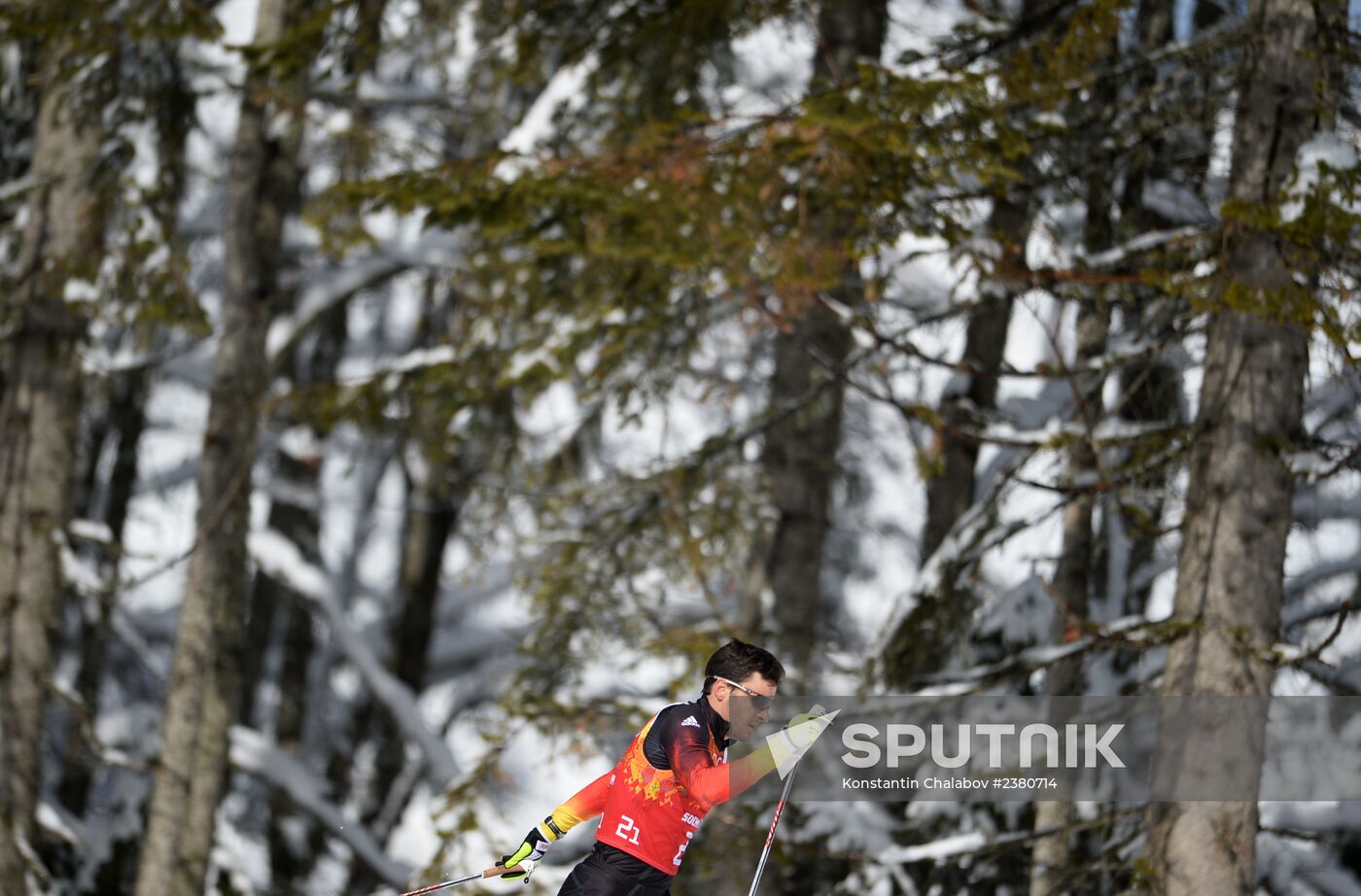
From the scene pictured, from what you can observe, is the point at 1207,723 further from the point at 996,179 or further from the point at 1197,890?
the point at 996,179

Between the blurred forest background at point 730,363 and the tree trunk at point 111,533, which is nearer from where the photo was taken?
the blurred forest background at point 730,363

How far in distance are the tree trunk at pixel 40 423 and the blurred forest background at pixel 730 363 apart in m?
0.03

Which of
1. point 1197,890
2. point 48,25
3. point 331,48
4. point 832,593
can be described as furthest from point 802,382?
point 832,593

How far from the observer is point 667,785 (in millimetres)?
4344

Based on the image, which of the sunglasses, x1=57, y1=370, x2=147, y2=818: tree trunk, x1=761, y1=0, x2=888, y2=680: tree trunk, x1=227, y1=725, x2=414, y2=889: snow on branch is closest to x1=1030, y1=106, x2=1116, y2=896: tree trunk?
x1=761, y1=0, x2=888, y2=680: tree trunk

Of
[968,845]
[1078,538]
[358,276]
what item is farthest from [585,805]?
[358,276]

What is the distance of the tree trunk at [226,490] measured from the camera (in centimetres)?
1012

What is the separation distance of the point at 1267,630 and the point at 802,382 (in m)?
4.22

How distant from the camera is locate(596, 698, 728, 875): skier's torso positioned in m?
4.27

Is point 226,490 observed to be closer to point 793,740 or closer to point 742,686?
point 742,686

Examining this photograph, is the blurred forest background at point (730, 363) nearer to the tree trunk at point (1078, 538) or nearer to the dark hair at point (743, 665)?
the tree trunk at point (1078, 538)

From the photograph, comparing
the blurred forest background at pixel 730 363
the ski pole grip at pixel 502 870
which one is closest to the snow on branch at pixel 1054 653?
the blurred forest background at pixel 730 363

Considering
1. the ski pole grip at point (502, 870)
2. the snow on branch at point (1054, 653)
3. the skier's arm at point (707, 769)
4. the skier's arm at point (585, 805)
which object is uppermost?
the snow on branch at point (1054, 653)

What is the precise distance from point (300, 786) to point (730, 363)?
5212 mm
